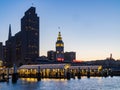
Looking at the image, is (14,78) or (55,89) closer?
(55,89)

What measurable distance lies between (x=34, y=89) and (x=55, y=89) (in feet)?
24.1

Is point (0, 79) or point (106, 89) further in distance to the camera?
point (0, 79)

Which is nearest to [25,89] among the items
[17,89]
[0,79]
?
[17,89]

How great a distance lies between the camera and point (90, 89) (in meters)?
124

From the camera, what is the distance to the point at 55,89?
12344 cm

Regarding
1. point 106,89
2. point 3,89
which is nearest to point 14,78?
point 3,89

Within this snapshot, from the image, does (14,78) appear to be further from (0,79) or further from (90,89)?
(90,89)

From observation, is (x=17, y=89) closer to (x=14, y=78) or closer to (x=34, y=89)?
(x=34, y=89)

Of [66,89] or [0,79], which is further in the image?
[0,79]

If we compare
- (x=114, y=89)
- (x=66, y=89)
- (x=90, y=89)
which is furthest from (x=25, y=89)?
(x=114, y=89)

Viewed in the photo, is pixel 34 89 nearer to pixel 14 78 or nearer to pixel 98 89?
pixel 98 89

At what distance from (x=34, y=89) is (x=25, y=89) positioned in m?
3.14

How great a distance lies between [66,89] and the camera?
123 meters

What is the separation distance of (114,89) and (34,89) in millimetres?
28021
